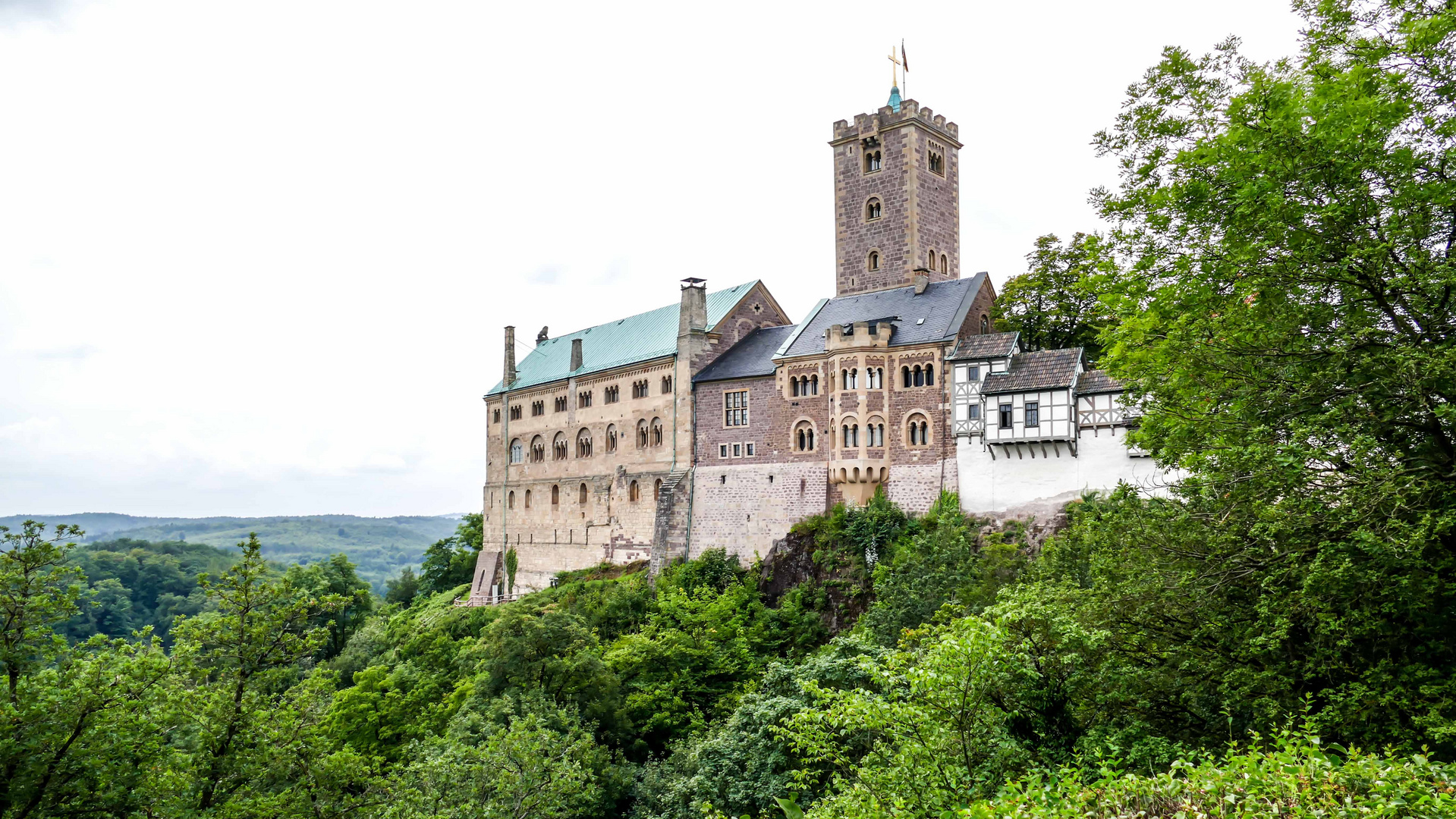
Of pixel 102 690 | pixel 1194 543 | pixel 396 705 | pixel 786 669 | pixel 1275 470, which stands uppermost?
pixel 1275 470

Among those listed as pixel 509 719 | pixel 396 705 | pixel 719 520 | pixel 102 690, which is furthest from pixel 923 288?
pixel 102 690

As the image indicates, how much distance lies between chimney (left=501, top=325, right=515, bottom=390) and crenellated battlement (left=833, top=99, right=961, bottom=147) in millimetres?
25170

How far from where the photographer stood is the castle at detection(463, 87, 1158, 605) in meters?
36.0

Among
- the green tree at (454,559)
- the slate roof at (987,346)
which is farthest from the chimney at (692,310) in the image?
the green tree at (454,559)

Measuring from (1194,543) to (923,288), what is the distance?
28.1 metres

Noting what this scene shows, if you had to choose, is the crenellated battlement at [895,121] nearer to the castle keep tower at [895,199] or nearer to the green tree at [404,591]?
the castle keep tower at [895,199]

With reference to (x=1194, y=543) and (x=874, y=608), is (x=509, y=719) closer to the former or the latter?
(x=874, y=608)

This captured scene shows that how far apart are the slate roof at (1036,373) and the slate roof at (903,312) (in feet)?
→ 8.96

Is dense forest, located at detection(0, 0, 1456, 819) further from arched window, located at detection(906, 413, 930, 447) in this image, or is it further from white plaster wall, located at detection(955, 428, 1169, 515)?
arched window, located at detection(906, 413, 930, 447)

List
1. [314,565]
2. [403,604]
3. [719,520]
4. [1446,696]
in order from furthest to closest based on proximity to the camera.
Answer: [403,604], [314,565], [719,520], [1446,696]

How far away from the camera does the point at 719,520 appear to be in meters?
44.5

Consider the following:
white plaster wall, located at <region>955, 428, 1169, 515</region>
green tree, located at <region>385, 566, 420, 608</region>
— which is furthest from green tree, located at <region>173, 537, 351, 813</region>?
green tree, located at <region>385, 566, 420, 608</region>

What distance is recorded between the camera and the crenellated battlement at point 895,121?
46.6 m

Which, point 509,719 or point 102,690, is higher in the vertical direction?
point 102,690
